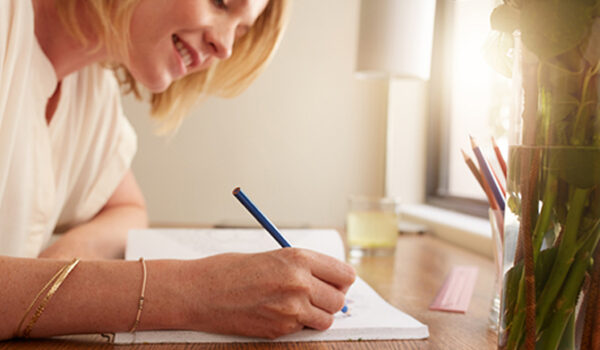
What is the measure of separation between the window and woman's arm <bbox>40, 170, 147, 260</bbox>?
106 centimetres

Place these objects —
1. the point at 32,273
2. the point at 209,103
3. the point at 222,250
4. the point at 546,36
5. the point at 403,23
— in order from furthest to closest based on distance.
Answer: the point at 209,103, the point at 403,23, the point at 222,250, the point at 32,273, the point at 546,36

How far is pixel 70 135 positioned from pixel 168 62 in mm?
325

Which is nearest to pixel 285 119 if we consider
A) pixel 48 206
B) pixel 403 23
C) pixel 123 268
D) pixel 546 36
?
pixel 403 23

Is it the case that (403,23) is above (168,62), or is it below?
above

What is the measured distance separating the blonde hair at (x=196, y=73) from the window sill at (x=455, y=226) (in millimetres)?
668

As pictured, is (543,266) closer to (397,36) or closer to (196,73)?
(196,73)

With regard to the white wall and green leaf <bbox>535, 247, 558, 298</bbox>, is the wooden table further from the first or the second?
the white wall

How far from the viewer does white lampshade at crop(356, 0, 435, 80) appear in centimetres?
153

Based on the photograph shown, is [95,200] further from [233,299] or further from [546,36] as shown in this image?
[546,36]

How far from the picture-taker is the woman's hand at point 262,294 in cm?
54

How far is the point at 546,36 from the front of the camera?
0.35 metres

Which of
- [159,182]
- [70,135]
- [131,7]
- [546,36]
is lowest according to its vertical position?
[159,182]

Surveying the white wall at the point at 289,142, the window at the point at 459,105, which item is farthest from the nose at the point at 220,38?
the white wall at the point at 289,142

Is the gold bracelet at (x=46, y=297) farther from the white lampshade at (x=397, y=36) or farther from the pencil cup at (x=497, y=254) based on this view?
the white lampshade at (x=397, y=36)
